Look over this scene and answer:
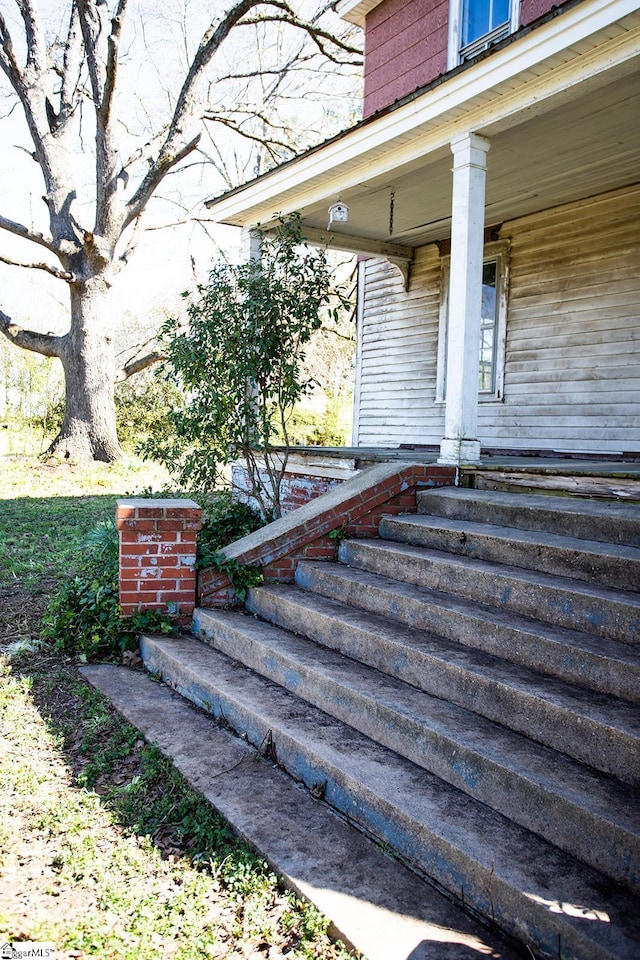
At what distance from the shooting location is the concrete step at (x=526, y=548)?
3045mm

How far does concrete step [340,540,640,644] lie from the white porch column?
3.67 feet

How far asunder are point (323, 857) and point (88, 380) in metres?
11.9

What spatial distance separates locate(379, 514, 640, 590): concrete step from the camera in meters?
3.04

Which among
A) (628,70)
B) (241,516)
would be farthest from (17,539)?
(628,70)

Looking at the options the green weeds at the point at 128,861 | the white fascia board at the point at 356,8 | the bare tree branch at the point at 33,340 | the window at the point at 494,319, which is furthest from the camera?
the bare tree branch at the point at 33,340

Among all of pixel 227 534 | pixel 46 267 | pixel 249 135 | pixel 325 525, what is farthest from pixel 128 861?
pixel 249 135

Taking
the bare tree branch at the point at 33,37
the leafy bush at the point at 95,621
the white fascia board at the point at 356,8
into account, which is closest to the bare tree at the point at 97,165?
the bare tree branch at the point at 33,37

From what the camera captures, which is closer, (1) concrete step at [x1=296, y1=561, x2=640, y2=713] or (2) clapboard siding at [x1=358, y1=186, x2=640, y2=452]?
(1) concrete step at [x1=296, y1=561, x2=640, y2=713]

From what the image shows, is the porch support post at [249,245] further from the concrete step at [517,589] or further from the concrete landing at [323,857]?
the concrete landing at [323,857]

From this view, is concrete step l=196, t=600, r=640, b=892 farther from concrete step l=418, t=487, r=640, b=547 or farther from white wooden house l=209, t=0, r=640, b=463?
white wooden house l=209, t=0, r=640, b=463

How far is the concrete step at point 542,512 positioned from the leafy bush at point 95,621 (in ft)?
6.12

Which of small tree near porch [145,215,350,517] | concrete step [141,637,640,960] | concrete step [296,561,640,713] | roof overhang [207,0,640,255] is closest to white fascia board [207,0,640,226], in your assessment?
roof overhang [207,0,640,255]

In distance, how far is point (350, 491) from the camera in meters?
4.60

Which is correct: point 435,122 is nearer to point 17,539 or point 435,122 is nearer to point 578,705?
point 578,705
